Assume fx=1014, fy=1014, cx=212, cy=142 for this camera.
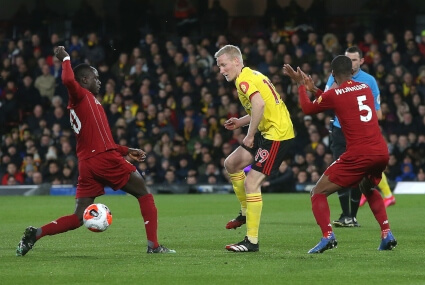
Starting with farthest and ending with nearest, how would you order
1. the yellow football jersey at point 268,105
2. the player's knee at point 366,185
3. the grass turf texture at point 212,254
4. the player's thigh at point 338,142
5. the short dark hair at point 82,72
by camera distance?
the player's thigh at point 338,142 → the yellow football jersey at point 268,105 → the player's knee at point 366,185 → the short dark hair at point 82,72 → the grass turf texture at point 212,254

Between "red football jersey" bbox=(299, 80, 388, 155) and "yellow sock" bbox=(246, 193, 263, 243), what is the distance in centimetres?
111

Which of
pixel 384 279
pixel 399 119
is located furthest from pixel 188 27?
pixel 384 279

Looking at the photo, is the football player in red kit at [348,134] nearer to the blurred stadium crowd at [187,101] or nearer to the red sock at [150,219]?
the red sock at [150,219]

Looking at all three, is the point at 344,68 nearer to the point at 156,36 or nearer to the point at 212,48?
the point at 212,48

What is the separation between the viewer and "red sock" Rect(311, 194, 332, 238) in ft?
33.0

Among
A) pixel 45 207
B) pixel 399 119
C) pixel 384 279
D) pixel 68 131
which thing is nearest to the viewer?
pixel 384 279

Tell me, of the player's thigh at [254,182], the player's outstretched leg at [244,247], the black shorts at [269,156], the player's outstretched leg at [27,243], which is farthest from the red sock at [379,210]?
the player's outstretched leg at [27,243]

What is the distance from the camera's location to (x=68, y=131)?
24766 mm

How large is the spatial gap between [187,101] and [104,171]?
47.8 ft

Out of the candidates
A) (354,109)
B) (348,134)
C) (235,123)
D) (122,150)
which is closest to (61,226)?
(122,150)

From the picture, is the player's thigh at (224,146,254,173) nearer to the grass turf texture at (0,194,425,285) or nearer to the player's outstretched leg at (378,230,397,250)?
the grass turf texture at (0,194,425,285)

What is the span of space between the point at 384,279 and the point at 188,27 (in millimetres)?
20371

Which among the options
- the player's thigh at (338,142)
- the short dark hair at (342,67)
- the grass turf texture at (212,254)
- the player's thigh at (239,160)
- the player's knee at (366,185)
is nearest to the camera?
the grass turf texture at (212,254)

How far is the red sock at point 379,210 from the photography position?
34.1 ft
